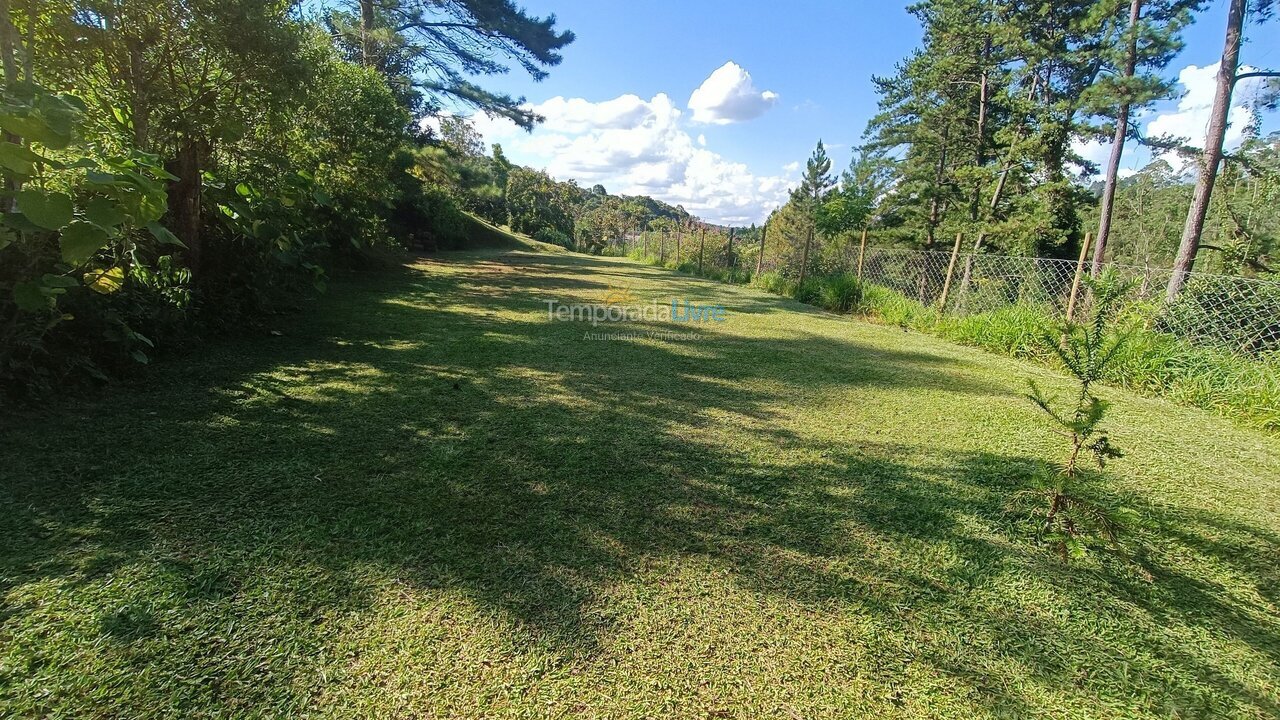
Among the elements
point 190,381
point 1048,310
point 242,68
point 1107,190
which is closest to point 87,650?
point 190,381

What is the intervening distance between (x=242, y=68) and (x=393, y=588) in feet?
12.6

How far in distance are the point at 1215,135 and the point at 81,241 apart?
35.0ft

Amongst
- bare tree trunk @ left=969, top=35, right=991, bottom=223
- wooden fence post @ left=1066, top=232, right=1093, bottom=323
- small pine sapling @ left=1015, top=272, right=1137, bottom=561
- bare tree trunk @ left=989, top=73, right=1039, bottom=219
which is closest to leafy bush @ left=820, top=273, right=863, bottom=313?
wooden fence post @ left=1066, top=232, right=1093, bottom=323

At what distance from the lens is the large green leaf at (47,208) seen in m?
1.67

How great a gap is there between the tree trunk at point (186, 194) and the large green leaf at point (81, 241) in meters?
1.62

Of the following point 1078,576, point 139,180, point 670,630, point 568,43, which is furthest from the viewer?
point 568,43

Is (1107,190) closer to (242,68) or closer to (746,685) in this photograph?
(746,685)

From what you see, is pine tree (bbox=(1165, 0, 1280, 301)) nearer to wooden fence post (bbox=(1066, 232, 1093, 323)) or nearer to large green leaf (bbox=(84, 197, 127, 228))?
wooden fence post (bbox=(1066, 232, 1093, 323))

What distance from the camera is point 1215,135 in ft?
19.8

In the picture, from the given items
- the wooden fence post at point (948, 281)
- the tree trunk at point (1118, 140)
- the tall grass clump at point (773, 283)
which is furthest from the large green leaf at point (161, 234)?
the tree trunk at point (1118, 140)

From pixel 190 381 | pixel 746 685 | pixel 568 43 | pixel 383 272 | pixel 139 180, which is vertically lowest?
pixel 746 685

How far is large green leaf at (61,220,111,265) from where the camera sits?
1.79 meters

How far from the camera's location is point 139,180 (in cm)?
182

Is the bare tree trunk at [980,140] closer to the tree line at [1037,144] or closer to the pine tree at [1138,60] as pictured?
the tree line at [1037,144]
